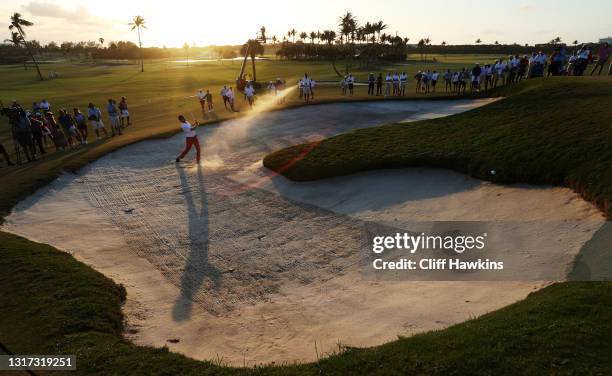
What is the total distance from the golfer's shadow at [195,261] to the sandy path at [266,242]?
52 millimetres

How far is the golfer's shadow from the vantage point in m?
10.3

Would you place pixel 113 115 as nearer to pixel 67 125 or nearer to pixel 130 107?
pixel 67 125

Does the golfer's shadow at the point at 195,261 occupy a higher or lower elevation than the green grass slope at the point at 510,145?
lower

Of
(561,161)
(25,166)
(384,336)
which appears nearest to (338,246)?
(384,336)

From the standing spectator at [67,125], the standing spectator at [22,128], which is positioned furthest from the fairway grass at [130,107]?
the standing spectator at [67,125]

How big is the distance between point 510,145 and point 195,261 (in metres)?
12.1

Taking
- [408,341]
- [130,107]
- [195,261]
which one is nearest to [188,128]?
[195,261]

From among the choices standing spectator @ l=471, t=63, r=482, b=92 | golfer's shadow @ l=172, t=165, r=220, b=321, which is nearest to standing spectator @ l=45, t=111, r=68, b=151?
golfer's shadow @ l=172, t=165, r=220, b=321

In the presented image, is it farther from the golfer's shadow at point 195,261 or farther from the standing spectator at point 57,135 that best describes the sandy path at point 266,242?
the standing spectator at point 57,135

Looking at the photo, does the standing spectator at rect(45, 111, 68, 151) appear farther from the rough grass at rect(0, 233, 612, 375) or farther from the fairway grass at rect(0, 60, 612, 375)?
the rough grass at rect(0, 233, 612, 375)

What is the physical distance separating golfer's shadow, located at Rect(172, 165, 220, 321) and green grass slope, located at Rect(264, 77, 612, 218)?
4.31 m

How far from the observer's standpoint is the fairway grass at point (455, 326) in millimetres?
6223

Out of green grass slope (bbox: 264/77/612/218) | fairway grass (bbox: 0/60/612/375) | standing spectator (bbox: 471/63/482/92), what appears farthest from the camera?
standing spectator (bbox: 471/63/482/92)

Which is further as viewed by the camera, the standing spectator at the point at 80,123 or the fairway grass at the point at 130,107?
the standing spectator at the point at 80,123
